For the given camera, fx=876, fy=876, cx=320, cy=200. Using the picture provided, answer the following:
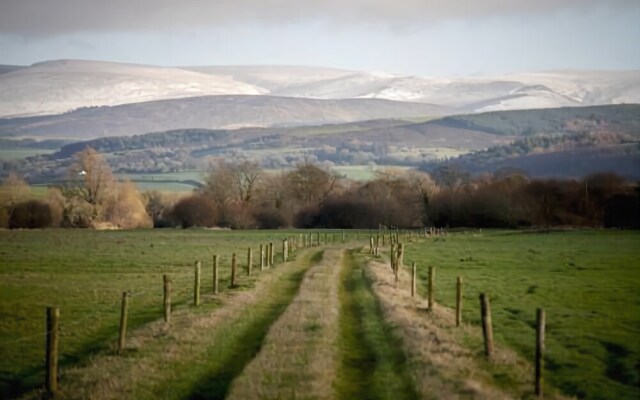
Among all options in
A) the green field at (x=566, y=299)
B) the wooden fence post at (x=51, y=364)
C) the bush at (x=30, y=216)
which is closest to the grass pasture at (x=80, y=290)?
the wooden fence post at (x=51, y=364)

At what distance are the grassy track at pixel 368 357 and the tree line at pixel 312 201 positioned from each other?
65.4 metres

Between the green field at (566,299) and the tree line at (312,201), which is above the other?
the tree line at (312,201)

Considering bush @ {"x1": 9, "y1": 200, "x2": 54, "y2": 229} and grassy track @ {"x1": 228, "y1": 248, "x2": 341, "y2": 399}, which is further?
bush @ {"x1": 9, "y1": 200, "x2": 54, "y2": 229}

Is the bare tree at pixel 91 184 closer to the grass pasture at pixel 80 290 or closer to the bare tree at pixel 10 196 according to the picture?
the bare tree at pixel 10 196

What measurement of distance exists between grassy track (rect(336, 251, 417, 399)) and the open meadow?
1.9 inches

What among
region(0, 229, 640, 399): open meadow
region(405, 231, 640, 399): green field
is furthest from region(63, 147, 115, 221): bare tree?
region(0, 229, 640, 399): open meadow

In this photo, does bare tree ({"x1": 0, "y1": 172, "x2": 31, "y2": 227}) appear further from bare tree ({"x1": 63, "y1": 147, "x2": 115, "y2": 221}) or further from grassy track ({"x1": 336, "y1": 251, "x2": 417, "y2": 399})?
grassy track ({"x1": 336, "y1": 251, "x2": 417, "y2": 399})

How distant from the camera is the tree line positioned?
96.9 meters

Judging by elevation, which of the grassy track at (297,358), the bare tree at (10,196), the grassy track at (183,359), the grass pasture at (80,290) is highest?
the bare tree at (10,196)

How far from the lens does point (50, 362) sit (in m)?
16.6

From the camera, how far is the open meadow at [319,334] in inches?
650

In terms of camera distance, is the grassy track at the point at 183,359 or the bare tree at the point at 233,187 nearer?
the grassy track at the point at 183,359

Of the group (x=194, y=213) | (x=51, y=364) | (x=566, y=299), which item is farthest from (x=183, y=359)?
(x=194, y=213)

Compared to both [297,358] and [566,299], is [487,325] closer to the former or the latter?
[297,358]
